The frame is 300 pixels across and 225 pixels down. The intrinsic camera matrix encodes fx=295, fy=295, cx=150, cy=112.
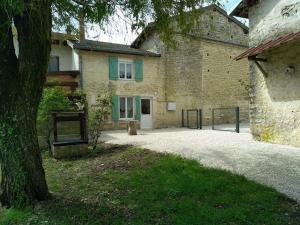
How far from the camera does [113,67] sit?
52.9 feet

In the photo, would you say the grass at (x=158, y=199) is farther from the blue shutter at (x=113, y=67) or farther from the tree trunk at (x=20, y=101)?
the blue shutter at (x=113, y=67)

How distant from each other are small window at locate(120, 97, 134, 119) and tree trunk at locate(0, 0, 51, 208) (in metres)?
11.9

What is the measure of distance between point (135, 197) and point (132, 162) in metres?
2.34

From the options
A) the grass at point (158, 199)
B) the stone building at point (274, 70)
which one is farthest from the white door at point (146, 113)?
the grass at point (158, 199)

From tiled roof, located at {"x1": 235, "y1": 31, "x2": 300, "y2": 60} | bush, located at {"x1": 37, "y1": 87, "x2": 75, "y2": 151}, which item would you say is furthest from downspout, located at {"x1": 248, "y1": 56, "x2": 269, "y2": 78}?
bush, located at {"x1": 37, "y1": 87, "x2": 75, "y2": 151}

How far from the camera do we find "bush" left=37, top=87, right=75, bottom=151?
8.94 meters

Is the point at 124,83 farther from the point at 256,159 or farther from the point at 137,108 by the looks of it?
the point at 256,159

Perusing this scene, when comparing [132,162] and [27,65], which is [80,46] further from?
[27,65]

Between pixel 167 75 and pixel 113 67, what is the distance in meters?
3.68

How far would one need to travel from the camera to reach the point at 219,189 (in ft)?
15.6

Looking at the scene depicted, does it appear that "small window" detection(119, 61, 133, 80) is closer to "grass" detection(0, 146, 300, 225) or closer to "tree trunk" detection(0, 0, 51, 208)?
"grass" detection(0, 146, 300, 225)

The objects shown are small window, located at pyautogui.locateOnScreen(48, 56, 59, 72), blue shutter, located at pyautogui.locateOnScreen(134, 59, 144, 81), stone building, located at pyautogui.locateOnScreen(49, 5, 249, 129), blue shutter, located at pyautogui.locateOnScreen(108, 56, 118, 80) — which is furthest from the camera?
small window, located at pyautogui.locateOnScreen(48, 56, 59, 72)

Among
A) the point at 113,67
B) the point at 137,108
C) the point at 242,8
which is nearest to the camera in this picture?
the point at 242,8

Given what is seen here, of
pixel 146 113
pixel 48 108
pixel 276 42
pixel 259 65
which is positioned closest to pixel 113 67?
pixel 146 113
